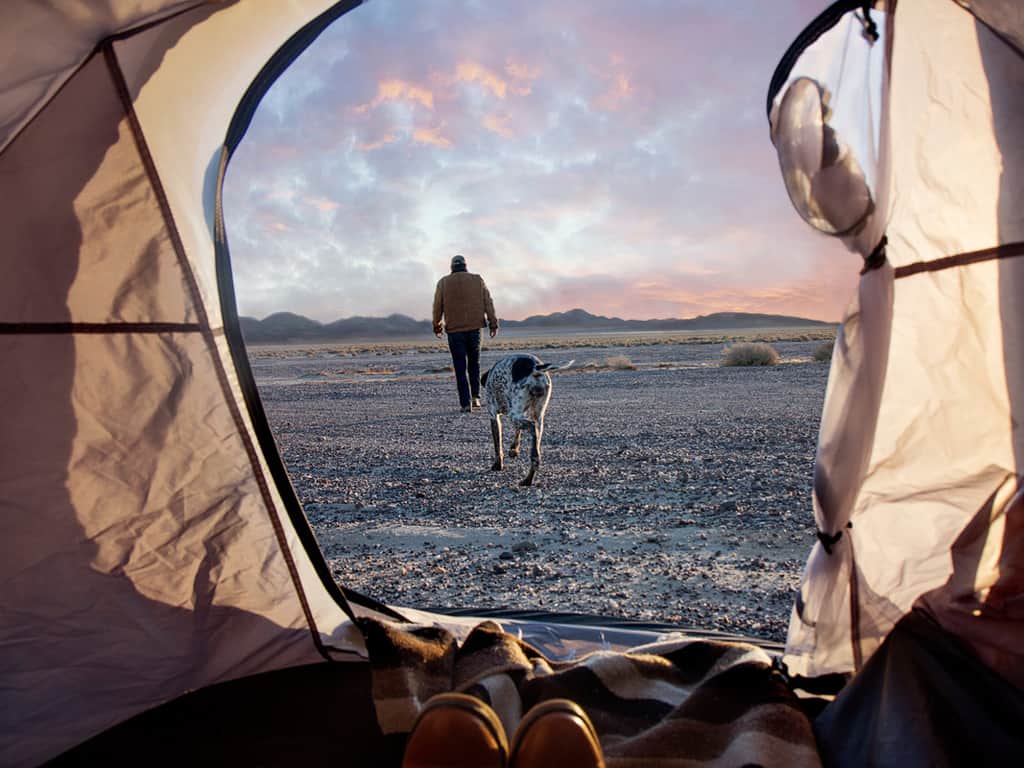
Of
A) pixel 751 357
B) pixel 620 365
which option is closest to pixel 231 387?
pixel 620 365

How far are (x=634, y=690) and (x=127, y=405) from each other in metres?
2.14

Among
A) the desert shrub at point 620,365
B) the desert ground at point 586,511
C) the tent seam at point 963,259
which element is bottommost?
the desert ground at point 586,511

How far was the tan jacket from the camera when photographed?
10.0 metres

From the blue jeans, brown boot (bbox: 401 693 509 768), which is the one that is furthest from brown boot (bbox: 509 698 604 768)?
the blue jeans

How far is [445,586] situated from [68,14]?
3173 millimetres

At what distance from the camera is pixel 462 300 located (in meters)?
10.1

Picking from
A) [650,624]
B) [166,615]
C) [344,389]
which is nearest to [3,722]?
[166,615]

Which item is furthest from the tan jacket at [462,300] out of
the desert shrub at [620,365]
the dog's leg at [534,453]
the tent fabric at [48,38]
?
the desert shrub at [620,365]

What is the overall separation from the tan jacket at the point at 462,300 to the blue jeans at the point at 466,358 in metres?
0.13

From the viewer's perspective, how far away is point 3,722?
2.35 m

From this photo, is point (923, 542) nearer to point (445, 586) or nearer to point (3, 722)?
point (445, 586)

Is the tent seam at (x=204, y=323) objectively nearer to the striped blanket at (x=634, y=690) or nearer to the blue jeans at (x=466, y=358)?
the striped blanket at (x=634, y=690)

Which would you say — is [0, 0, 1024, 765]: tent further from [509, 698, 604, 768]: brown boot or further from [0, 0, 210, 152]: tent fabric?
[509, 698, 604, 768]: brown boot

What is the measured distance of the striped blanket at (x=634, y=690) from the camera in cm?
206
